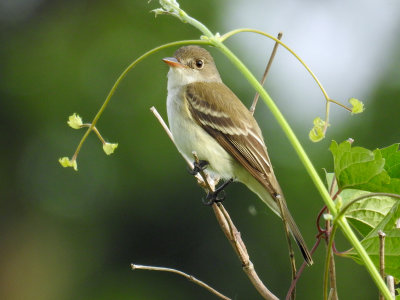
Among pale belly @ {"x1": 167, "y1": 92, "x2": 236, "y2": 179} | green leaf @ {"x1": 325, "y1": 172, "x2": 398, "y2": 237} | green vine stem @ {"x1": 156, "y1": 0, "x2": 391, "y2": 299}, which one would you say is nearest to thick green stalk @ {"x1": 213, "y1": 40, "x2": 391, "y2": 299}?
green vine stem @ {"x1": 156, "y1": 0, "x2": 391, "y2": 299}

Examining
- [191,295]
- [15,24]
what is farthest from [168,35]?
[15,24]

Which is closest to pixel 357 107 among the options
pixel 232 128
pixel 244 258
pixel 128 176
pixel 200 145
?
pixel 244 258

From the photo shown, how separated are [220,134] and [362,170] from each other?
5.89 feet

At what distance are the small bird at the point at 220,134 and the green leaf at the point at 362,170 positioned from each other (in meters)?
1.48

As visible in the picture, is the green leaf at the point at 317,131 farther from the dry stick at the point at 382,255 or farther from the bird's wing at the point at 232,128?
the bird's wing at the point at 232,128

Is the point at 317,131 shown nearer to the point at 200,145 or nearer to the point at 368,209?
the point at 368,209

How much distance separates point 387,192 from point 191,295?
44.4 feet

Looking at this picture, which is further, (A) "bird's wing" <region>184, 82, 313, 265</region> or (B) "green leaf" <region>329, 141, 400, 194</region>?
(A) "bird's wing" <region>184, 82, 313, 265</region>

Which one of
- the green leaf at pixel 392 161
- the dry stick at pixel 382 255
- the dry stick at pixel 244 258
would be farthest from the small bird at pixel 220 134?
the dry stick at pixel 382 255

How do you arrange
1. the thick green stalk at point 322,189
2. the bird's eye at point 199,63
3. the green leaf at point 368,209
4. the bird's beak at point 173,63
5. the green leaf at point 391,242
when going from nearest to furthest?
the thick green stalk at point 322,189 → the green leaf at point 391,242 → the green leaf at point 368,209 → the bird's beak at point 173,63 → the bird's eye at point 199,63

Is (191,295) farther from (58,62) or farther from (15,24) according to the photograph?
(15,24)

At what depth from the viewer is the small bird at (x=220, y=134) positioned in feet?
10.4

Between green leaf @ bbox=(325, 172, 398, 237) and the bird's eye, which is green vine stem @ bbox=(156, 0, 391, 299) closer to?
green leaf @ bbox=(325, 172, 398, 237)

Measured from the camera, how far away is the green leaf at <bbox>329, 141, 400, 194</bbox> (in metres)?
1.48
